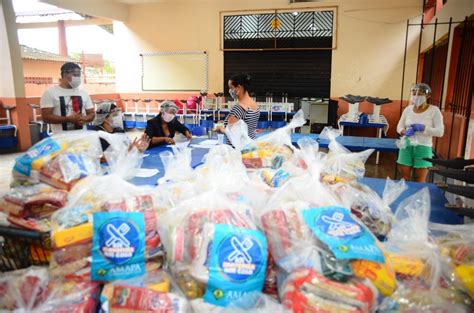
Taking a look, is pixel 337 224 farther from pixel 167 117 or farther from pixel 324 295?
pixel 167 117

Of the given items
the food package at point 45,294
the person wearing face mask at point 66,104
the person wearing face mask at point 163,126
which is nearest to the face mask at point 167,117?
the person wearing face mask at point 163,126

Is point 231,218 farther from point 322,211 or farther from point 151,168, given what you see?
point 151,168

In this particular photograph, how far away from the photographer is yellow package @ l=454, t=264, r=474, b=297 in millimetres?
816

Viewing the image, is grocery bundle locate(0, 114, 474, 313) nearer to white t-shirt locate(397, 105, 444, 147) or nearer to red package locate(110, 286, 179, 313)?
red package locate(110, 286, 179, 313)

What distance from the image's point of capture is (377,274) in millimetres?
774

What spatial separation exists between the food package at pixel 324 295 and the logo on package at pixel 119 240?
0.36m

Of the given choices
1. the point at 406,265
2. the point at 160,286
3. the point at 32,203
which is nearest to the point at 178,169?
the point at 32,203

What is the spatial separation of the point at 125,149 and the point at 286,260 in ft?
2.57

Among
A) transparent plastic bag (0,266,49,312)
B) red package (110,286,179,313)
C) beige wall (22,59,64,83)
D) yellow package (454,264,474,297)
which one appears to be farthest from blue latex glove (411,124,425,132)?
beige wall (22,59,64,83)

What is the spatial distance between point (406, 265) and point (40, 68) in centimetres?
1459

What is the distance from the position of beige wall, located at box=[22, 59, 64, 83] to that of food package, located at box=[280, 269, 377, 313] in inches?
552

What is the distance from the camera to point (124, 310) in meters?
0.75

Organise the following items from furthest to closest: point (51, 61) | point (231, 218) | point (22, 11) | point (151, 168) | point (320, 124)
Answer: point (51, 61)
point (22, 11)
point (320, 124)
point (151, 168)
point (231, 218)

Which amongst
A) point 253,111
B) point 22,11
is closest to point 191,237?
point 253,111
